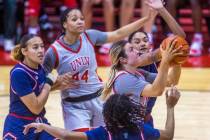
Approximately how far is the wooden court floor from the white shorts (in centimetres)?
145

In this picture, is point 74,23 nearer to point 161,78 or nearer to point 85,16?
point 161,78

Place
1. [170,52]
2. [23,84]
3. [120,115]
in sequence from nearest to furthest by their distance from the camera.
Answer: [120,115] < [170,52] < [23,84]

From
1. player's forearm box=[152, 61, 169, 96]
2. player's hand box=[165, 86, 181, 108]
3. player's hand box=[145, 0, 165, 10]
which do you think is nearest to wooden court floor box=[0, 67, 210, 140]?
player's hand box=[145, 0, 165, 10]

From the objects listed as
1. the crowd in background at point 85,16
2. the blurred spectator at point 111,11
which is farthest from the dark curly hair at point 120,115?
the blurred spectator at point 111,11

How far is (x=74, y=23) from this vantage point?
251 inches

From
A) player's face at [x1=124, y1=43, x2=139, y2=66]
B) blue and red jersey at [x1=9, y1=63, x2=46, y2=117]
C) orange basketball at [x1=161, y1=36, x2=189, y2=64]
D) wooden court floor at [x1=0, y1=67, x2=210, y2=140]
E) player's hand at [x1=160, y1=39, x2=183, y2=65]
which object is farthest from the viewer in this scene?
wooden court floor at [x1=0, y1=67, x2=210, y2=140]

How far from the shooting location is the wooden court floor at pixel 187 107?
7914 millimetres

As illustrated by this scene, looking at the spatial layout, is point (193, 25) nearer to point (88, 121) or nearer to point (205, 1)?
point (205, 1)

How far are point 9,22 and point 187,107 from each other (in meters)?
4.47

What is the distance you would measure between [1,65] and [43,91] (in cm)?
564

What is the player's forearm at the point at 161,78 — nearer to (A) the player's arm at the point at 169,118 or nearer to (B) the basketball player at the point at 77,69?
(A) the player's arm at the point at 169,118

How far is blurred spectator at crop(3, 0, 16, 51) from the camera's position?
476 inches

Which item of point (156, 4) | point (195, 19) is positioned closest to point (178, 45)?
point (156, 4)

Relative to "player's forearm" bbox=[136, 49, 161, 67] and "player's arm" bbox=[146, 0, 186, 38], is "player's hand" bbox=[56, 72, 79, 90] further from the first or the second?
"player's arm" bbox=[146, 0, 186, 38]
